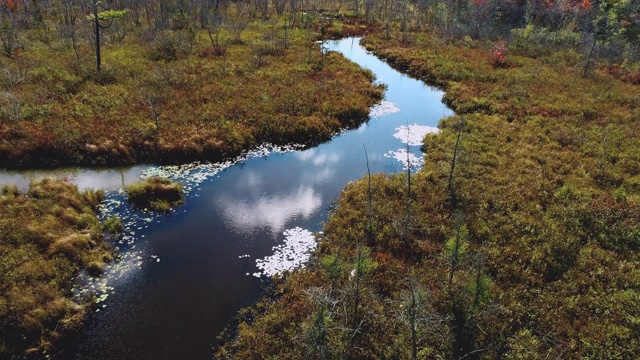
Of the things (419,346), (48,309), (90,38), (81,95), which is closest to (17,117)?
(81,95)

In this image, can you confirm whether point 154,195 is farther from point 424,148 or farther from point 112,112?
point 424,148

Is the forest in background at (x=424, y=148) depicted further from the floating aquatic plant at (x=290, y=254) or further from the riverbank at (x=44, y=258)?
the floating aquatic plant at (x=290, y=254)

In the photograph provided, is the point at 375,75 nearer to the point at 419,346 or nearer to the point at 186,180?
the point at 186,180

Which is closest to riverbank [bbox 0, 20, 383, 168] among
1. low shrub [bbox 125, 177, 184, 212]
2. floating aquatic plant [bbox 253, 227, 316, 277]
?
low shrub [bbox 125, 177, 184, 212]

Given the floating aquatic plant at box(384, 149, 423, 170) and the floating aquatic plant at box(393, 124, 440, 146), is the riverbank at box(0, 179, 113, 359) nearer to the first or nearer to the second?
the floating aquatic plant at box(384, 149, 423, 170)

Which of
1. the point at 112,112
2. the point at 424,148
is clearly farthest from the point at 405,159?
the point at 112,112
